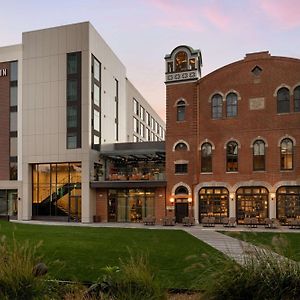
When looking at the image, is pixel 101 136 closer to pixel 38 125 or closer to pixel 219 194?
pixel 38 125

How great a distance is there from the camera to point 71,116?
132 ft

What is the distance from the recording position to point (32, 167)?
1640 inches

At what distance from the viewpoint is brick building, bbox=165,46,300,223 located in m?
33.5

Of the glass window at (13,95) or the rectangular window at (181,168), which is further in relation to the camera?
the glass window at (13,95)

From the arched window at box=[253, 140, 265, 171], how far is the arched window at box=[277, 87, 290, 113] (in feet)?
10.6

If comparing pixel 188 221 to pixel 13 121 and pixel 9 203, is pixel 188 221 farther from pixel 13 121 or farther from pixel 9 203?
pixel 13 121

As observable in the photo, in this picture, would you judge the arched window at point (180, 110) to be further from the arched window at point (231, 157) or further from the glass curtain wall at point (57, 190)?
the glass curtain wall at point (57, 190)

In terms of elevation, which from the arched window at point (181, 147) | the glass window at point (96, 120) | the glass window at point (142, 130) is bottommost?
the arched window at point (181, 147)

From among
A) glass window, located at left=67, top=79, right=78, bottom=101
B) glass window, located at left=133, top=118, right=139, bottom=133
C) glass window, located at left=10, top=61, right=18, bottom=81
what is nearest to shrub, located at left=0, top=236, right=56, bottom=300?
glass window, located at left=67, top=79, right=78, bottom=101

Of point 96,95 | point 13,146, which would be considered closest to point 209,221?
point 96,95

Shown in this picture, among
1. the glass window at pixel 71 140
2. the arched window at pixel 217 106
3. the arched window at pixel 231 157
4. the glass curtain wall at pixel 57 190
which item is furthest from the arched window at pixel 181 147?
the glass window at pixel 71 140

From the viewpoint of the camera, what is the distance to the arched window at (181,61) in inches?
1475

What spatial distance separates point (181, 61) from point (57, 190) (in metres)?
17.9

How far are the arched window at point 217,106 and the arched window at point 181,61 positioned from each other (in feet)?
13.6
